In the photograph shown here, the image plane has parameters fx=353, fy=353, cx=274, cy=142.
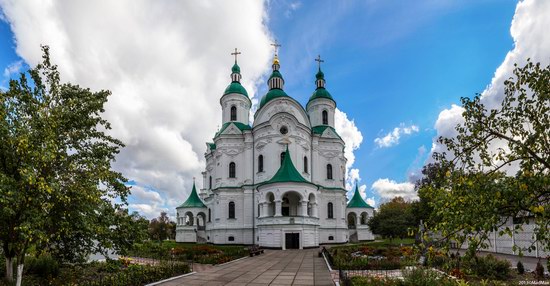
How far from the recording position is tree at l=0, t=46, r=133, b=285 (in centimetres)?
884

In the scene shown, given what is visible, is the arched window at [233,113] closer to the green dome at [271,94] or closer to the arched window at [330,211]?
the green dome at [271,94]

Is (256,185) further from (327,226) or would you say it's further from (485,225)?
(485,225)

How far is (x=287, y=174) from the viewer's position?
37562mm

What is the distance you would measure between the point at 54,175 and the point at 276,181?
27824 mm

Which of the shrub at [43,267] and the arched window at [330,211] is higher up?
the arched window at [330,211]

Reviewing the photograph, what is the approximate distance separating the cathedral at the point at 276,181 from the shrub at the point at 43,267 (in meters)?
23.0

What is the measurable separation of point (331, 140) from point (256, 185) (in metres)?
12.5

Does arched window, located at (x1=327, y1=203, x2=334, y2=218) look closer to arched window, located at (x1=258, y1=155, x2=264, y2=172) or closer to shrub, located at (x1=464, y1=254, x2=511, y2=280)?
arched window, located at (x1=258, y1=155, x2=264, y2=172)

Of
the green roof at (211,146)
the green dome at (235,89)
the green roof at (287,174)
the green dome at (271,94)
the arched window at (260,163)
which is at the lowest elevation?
the green roof at (287,174)

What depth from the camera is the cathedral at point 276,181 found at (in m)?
36.8

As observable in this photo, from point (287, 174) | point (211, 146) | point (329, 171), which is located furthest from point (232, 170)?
point (329, 171)

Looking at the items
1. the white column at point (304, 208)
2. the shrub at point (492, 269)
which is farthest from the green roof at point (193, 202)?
the shrub at point (492, 269)

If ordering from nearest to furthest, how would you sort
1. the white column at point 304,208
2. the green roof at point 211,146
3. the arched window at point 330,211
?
the white column at point 304,208 → the arched window at point 330,211 → the green roof at point 211,146

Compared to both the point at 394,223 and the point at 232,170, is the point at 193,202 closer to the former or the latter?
the point at 232,170
